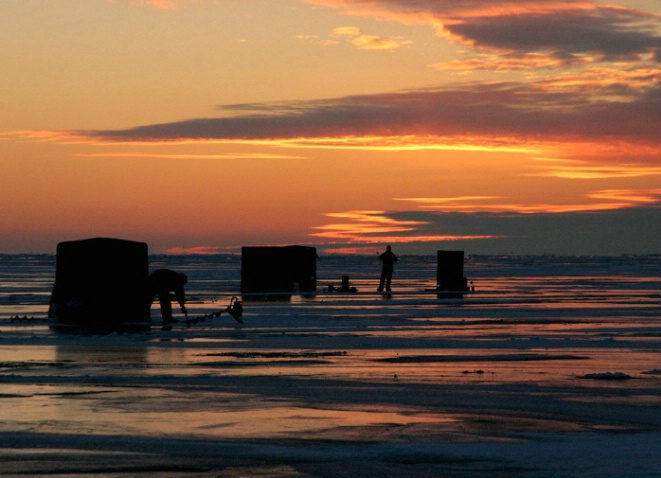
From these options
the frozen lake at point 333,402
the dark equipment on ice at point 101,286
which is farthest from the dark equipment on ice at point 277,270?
the frozen lake at point 333,402

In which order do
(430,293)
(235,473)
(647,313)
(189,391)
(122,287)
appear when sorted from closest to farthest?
(235,473) → (189,391) → (122,287) → (647,313) → (430,293)

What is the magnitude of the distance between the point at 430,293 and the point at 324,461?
39530 millimetres

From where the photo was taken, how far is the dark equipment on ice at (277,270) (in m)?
49.8

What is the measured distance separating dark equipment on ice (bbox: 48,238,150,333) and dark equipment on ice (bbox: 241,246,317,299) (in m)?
19.6

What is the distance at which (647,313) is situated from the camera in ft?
109

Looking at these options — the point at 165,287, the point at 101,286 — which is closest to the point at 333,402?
the point at 165,287

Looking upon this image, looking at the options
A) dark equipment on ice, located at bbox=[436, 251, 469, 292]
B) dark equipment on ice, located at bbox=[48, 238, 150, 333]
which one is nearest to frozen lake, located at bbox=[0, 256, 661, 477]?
dark equipment on ice, located at bbox=[48, 238, 150, 333]

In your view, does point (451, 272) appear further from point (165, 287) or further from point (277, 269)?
point (165, 287)

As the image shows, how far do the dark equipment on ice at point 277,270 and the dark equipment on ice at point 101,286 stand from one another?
19.6 metres

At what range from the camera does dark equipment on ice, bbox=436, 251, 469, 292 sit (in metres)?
52.0

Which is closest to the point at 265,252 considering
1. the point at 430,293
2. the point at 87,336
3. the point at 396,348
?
the point at 430,293

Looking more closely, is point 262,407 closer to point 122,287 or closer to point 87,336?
point 87,336

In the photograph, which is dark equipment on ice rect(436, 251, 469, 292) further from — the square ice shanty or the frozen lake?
the frozen lake

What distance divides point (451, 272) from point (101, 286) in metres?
25.7
